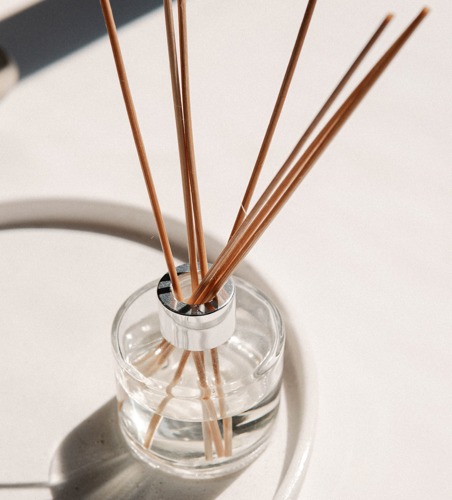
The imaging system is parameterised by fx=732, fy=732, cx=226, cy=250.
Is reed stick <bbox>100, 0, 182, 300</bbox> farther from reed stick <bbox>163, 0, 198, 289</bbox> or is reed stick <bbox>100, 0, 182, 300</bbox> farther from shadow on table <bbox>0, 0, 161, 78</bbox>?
shadow on table <bbox>0, 0, 161, 78</bbox>

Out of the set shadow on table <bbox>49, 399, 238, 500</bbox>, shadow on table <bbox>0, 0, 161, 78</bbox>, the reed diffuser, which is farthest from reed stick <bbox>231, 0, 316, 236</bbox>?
shadow on table <bbox>0, 0, 161, 78</bbox>

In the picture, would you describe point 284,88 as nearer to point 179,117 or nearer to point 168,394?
point 179,117

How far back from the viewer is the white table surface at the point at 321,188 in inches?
15.0

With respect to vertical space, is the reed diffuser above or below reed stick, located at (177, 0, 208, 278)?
below

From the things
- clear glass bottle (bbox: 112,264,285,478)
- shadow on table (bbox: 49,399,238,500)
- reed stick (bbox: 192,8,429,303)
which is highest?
reed stick (bbox: 192,8,429,303)

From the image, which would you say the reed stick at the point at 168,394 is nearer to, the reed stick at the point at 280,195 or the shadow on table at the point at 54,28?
the reed stick at the point at 280,195

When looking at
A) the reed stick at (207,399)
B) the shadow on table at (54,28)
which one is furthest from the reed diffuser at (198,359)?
the shadow on table at (54,28)

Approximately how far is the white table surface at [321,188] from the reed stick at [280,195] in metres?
0.12

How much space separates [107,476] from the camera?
0.36 m

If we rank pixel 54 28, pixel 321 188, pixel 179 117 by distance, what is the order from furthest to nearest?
pixel 54 28 → pixel 321 188 → pixel 179 117

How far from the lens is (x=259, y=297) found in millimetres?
377

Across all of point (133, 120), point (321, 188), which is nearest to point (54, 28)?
point (321, 188)

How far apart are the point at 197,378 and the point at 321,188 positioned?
0.23 metres

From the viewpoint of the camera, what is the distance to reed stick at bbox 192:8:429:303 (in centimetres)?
23
